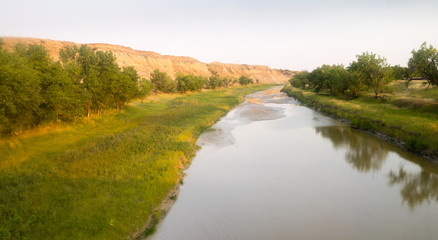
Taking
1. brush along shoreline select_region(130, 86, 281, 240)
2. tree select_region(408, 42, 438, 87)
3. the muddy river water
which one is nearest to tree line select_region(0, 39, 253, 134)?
brush along shoreline select_region(130, 86, 281, 240)

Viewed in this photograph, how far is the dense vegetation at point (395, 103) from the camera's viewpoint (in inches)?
831

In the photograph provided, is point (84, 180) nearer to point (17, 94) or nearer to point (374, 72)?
point (17, 94)

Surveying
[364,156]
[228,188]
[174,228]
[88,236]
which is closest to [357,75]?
[364,156]

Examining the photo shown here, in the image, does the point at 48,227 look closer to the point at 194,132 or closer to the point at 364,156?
the point at 194,132

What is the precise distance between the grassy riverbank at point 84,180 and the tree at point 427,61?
28327 mm

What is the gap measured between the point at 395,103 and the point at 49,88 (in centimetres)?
4633

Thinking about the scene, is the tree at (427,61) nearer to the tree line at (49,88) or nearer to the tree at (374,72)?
the tree at (374,72)

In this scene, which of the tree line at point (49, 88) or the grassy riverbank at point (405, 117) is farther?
the grassy riverbank at point (405, 117)

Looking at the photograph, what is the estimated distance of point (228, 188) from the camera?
14680mm


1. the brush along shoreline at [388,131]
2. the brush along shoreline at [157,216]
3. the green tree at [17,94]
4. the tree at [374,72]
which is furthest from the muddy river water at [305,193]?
the tree at [374,72]

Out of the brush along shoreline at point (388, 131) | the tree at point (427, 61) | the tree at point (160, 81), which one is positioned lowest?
the brush along shoreline at point (388, 131)

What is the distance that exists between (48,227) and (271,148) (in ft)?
61.3

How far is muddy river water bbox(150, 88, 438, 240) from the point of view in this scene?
10367 mm

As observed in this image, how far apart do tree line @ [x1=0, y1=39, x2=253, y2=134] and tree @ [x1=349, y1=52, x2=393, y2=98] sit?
43.5 meters
